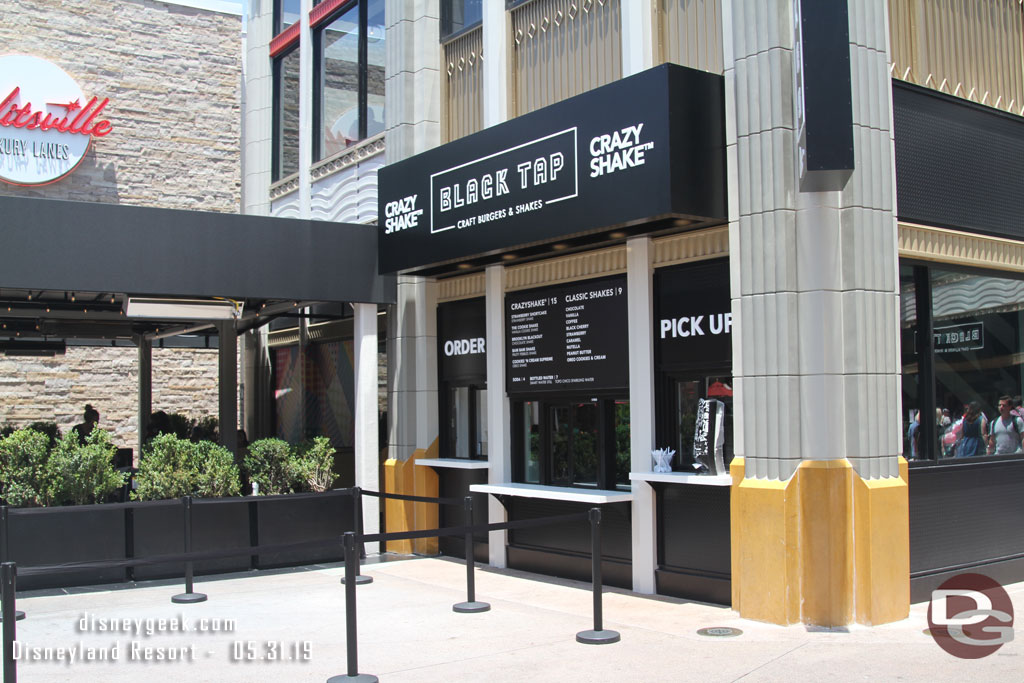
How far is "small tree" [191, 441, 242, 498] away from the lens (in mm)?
12742

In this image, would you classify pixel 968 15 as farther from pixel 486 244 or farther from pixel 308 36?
pixel 308 36

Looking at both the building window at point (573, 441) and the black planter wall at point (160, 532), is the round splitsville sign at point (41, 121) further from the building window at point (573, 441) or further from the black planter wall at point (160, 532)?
the building window at point (573, 441)

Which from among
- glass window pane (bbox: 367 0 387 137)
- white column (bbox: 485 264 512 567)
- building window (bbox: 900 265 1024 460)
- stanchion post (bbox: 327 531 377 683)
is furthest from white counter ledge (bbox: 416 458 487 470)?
stanchion post (bbox: 327 531 377 683)

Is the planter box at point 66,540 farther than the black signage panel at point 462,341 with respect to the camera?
No

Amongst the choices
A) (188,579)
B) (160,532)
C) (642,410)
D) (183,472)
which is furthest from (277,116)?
(642,410)

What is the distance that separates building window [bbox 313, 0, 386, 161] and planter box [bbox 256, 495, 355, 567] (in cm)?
594

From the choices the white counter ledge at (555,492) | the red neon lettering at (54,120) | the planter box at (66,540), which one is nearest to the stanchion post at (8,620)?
the planter box at (66,540)

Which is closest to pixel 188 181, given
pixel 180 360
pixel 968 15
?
pixel 180 360

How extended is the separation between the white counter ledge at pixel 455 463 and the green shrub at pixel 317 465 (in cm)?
125

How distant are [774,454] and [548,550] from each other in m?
4.00

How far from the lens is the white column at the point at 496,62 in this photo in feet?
42.3

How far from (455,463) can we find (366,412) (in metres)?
1.49

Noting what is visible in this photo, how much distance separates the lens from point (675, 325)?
34.4 ft

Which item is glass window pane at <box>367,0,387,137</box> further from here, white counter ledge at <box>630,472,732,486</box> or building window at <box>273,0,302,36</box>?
white counter ledge at <box>630,472,732,486</box>
